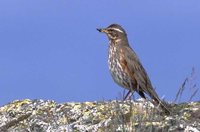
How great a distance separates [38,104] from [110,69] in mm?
2513

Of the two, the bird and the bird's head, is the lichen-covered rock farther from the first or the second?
the bird's head

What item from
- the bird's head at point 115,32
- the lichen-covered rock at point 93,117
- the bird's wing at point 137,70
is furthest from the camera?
the bird's head at point 115,32

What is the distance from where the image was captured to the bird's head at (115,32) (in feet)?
42.3

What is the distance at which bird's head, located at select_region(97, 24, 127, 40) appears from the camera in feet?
42.3

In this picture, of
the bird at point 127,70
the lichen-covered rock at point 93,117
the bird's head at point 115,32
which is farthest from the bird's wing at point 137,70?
the lichen-covered rock at point 93,117

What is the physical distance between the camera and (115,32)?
1292 centimetres

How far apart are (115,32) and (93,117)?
14.1ft

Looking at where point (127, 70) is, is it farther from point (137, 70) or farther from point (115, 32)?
point (115, 32)

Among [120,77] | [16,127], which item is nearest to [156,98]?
[120,77]

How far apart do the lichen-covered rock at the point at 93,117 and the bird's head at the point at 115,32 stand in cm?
326

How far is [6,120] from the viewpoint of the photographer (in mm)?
9414

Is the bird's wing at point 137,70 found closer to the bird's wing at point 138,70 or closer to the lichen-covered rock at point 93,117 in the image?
the bird's wing at point 138,70

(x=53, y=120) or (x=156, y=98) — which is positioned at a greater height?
(x=156, y=98)

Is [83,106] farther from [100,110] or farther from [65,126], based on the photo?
[65,126]
